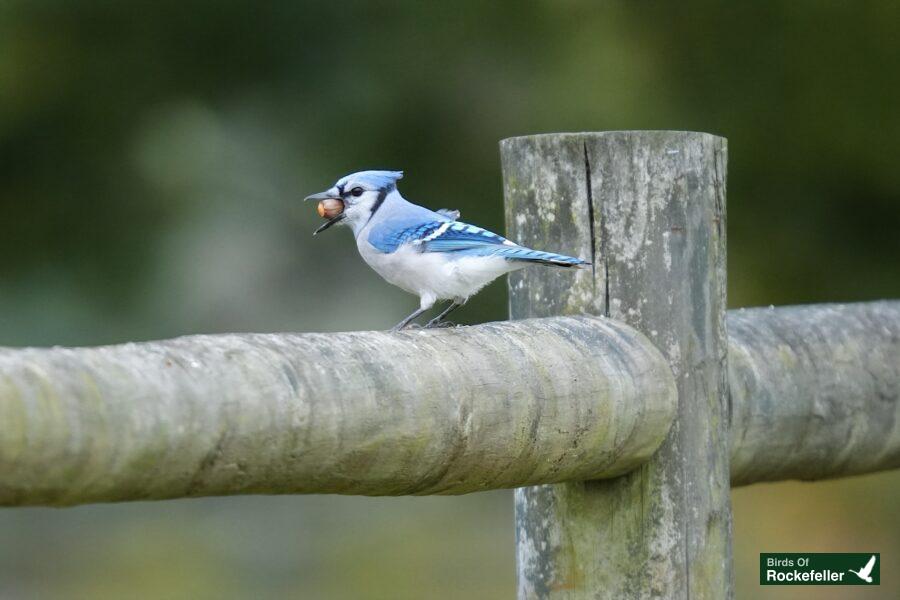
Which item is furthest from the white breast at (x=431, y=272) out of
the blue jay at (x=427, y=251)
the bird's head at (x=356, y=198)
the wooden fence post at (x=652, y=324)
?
the wooden fence post at (x=652, y=324)

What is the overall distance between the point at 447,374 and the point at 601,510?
56 cm

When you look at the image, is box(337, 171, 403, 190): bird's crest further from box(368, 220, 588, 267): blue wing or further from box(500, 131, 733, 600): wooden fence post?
box(500, 131, 733, 600): wooden fence post

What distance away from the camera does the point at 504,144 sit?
2400 millimetres

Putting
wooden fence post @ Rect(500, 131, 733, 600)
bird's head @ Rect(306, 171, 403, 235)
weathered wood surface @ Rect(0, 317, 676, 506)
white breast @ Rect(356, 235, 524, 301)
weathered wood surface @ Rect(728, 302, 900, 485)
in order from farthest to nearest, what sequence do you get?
bird's head @ Rect(306, 171, 403, 235) < white breast @ Rect(356, 235, 524, 301) < weathered wood surface @ Rect(728, 302, 900, 485) < wooden fence post @ Rect(500, 131, 733, 600) < weathered wood surface @ Rect(0, 317, 676, 506)

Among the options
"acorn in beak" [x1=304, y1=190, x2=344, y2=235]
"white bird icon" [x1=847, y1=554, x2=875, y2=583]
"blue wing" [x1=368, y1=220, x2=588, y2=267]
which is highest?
"acorn in beak" [x1=304, y1=190, x2=344, y2=235]

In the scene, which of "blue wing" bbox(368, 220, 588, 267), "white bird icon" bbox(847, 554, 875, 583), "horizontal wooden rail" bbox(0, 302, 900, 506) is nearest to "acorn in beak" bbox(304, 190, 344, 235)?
"blue wing" bbox(368, 220, 588, 267)

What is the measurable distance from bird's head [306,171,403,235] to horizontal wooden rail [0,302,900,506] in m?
0.81

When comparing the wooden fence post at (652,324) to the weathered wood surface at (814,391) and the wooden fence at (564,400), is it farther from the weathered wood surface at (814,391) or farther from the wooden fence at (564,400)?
the weathered wood surface at (814,391)

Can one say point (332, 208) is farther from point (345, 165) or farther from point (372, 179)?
point (345, 165)

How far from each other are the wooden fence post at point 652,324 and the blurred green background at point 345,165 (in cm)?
248

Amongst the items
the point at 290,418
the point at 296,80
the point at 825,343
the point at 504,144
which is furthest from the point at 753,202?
the point at 290,418

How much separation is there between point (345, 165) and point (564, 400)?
3166 mm

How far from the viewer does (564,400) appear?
1.98m

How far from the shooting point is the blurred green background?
473 cm
